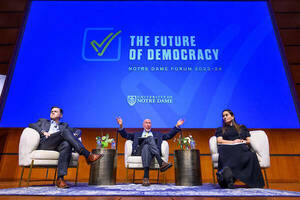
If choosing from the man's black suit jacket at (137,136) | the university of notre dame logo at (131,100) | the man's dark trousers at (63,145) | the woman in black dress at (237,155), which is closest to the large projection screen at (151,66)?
the university of notre dame logo at (131,100)

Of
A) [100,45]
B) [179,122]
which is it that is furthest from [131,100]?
[100,45]

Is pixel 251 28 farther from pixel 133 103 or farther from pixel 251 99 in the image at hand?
pixel 133 103

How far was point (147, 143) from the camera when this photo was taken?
2793 mm

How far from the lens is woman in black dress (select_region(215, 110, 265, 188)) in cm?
217

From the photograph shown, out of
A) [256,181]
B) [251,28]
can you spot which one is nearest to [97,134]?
[256,181]

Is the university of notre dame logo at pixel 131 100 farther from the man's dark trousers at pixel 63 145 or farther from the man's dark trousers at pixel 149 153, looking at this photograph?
the man's dark trousers at pixel 63 145

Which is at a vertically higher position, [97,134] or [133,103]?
[133,103]

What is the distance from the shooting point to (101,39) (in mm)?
3816

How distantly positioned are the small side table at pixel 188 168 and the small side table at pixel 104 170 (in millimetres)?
837

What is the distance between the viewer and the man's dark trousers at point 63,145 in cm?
218

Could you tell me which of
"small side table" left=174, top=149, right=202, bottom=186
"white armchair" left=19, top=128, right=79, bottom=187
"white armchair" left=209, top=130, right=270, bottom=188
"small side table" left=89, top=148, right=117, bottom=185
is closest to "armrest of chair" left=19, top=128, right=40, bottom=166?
"white armchair" left=19, top=128, right=79, bottom=187

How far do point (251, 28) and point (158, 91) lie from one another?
2.13 m

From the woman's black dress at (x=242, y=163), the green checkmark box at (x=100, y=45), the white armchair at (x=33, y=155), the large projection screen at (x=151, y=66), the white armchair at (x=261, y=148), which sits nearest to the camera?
the woman's black dress at (x=242, y=163)

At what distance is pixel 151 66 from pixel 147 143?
1.46 m
